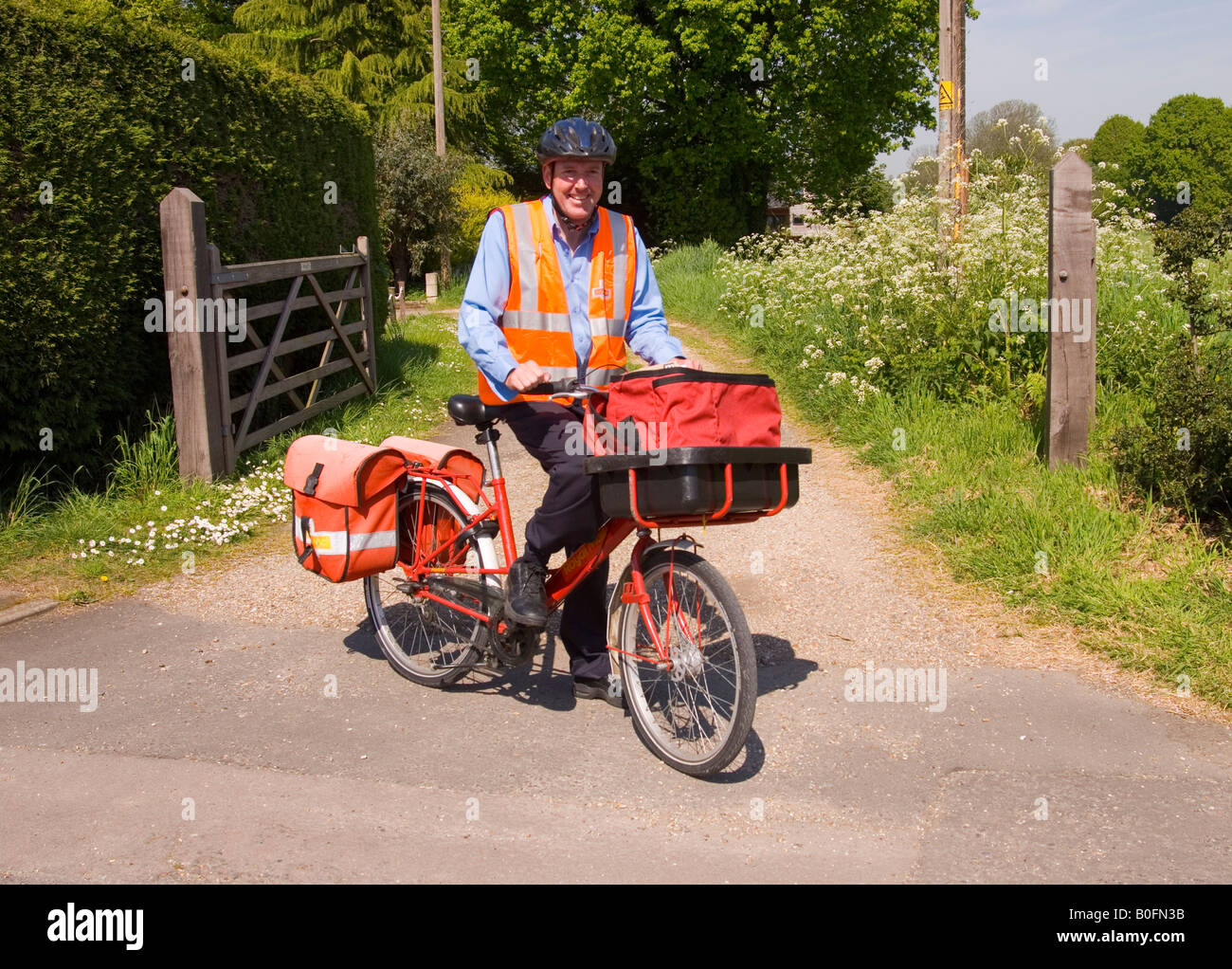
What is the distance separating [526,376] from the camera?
4.12m

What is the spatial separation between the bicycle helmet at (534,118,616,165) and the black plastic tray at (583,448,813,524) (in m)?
1.20

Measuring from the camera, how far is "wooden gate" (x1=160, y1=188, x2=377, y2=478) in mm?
7738

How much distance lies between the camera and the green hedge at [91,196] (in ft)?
22.2

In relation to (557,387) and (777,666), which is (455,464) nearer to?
(557,387)

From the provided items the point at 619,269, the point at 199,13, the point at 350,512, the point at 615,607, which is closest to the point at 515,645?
the point at 615,607

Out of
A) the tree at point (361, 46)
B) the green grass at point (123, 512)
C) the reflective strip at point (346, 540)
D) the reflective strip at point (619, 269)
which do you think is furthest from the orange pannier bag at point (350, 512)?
the tree at point (361, 46)

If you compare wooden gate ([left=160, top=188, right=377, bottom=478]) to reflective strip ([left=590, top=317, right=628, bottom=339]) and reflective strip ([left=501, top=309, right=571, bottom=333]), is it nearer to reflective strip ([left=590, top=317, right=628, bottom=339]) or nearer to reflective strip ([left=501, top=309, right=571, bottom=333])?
reflective strip ([left=501, top=309, right=571, bottom=333])

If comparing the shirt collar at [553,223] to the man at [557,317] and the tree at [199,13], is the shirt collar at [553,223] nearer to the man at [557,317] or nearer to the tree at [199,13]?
the man at [557,317]

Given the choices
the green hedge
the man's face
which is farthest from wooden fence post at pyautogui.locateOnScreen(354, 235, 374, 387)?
the man's face

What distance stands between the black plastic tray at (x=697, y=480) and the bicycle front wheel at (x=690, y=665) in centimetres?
28

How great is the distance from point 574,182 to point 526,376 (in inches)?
34.7

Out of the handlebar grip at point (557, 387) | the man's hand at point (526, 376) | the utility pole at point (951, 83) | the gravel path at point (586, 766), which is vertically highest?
the utility pole at point (951, 83)
